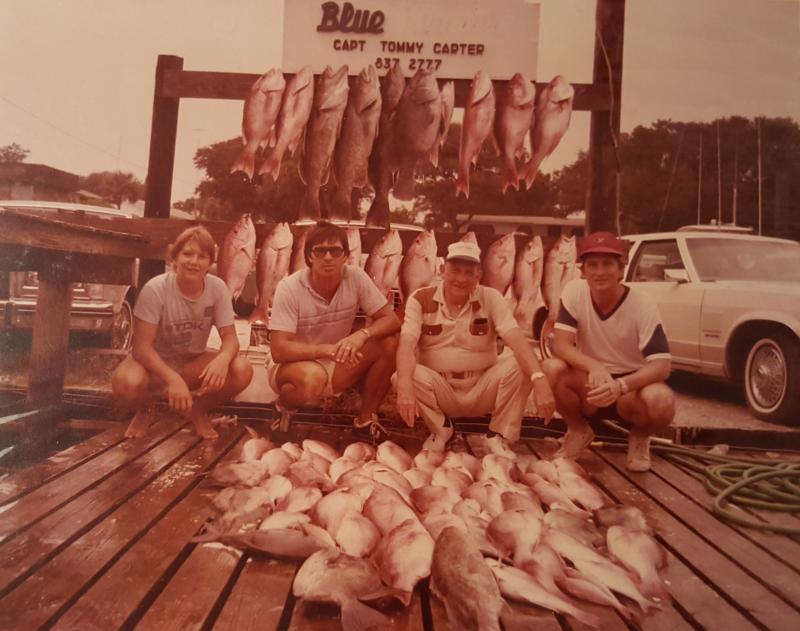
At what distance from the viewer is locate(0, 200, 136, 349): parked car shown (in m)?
3.65

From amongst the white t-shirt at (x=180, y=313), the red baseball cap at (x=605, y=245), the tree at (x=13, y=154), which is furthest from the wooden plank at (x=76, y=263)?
the red baseball cap at (x=605, y=245)

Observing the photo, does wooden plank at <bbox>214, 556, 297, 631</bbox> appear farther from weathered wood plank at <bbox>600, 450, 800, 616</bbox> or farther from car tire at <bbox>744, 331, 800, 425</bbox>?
car tire at <bbox>744, 331, 800, 425</bbox>

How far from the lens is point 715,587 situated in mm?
2488

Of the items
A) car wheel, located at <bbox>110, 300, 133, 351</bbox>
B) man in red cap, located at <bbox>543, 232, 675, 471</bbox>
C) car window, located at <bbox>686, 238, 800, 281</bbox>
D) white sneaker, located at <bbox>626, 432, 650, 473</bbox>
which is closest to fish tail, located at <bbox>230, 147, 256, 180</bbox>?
car wheel, located at <bbox>110, 300, 133, 351</bbox>

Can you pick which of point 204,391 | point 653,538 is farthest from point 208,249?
point 653,538

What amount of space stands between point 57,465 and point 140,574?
1250mm

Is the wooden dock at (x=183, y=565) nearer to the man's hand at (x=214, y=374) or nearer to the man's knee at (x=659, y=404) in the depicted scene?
the man's knee at (x=659, y=404)

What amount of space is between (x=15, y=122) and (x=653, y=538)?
3.59 metres

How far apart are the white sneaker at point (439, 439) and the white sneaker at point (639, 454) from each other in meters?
0.98

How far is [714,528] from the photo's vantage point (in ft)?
9.87

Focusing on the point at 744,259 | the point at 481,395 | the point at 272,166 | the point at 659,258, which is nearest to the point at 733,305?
the point at 744,259

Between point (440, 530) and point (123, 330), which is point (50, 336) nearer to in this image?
point (123, 330)

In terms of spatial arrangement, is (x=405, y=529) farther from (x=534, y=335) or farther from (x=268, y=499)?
(x=534, y=335)

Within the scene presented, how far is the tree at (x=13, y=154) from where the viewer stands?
356 cm
